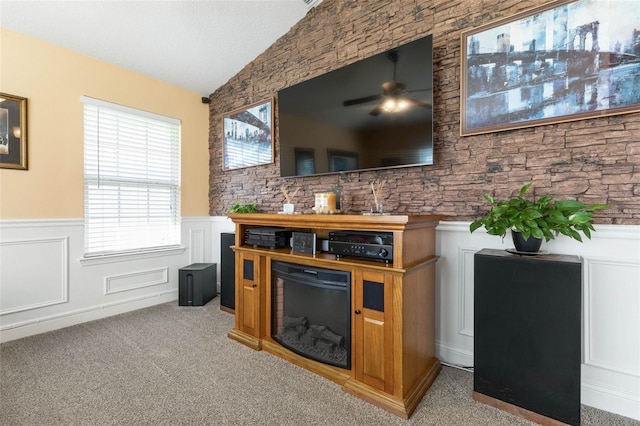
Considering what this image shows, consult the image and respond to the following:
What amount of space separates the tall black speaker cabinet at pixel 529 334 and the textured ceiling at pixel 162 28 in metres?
2.87

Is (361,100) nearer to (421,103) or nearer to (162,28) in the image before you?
(421,103)

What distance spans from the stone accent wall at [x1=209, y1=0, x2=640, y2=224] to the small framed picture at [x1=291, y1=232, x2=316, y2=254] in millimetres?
595

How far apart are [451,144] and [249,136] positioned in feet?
7.51

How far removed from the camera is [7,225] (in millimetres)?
2545

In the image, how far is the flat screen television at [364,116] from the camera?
2.09 metres

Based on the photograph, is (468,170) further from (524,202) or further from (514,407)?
(514,407)

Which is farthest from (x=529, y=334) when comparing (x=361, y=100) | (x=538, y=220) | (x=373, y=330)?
(x=361, y=100)

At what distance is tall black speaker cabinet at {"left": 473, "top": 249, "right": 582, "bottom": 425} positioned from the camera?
4.86ft

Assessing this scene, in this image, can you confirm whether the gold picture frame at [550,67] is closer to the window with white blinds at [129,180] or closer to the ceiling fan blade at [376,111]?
the ceiling fan blade at [376,111]

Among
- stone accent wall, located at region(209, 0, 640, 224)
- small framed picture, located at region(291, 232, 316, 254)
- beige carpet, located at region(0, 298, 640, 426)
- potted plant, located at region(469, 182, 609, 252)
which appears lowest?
beige carpet, located at region(0, 298, 640, 426)

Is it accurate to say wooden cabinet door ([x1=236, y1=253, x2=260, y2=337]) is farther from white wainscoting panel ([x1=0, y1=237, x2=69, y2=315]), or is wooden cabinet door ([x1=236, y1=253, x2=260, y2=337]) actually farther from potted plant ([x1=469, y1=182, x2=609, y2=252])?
white wainscoting panel ([x1=0, y1=237, x2=69, y2=315])

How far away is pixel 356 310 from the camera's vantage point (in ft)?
6.05

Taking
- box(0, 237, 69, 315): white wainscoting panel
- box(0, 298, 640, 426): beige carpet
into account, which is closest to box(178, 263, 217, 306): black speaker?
box(0, 298, 640, 426): beige carpet

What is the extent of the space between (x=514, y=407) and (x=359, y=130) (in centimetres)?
205
